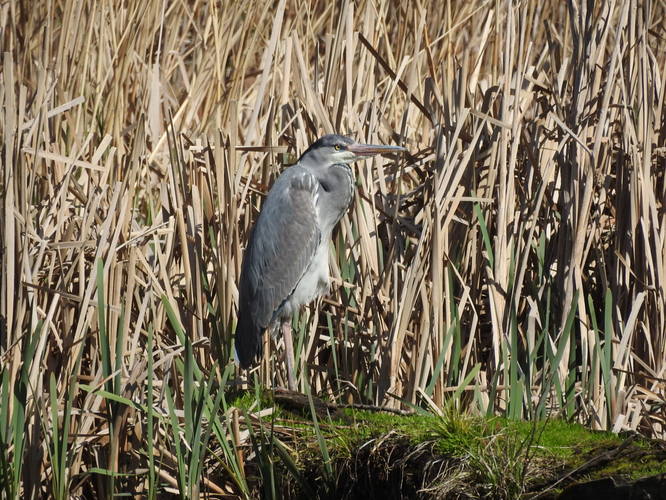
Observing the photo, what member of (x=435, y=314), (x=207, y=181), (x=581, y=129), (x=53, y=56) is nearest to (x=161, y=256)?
(x=207, y=181)

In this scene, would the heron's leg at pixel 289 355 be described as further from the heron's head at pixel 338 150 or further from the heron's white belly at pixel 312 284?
the heron's head at pixel 338 150

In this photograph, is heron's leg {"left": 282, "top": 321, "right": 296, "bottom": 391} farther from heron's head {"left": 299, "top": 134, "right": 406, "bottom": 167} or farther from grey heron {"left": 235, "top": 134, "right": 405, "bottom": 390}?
heron's head {"left": 299, "top": 134, "right": 406, "bottom": 167}

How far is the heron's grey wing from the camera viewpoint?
377cm

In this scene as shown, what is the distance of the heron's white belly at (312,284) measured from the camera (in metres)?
3.82

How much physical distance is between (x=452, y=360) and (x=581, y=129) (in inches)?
39.2

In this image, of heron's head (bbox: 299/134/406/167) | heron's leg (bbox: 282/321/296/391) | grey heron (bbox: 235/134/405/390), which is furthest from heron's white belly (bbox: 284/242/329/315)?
heron's head (bbox: 299/134/406/167)

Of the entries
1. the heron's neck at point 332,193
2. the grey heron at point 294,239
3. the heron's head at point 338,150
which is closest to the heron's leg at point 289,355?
the grey heron at point 294,239

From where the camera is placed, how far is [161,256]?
3.53 metres

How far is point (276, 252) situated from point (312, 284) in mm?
305

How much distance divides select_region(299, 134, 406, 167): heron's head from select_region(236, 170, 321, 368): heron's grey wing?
97mm

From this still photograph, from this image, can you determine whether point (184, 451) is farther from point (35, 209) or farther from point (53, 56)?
point (53, 56)

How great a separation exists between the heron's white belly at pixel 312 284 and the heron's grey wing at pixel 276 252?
0.05 meters

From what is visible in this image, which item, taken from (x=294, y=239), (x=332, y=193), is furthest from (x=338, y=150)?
(x=294, y=239)

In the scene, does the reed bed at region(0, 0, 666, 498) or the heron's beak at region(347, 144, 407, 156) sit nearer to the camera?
the reed bed at region(0, 0, 666, 498)
